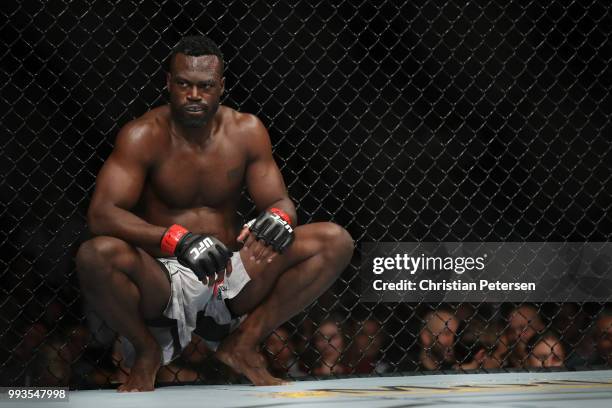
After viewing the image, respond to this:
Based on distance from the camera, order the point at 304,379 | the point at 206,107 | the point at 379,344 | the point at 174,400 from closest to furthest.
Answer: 1. the point at 174,400
2. the point at 206,107
3. the point at 304,379
4. the point at 379,344

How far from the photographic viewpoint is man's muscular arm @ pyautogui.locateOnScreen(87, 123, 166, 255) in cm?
250

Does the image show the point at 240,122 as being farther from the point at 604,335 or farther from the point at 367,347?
the point at 604,335

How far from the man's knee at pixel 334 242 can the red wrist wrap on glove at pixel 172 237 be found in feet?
1.32

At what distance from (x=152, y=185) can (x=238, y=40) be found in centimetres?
101

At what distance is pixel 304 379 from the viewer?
2.97m

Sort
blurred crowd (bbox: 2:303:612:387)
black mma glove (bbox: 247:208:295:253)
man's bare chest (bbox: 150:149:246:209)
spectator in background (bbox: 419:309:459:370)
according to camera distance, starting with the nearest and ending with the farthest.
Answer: black mma glove (bbox: 247:208:295:253) → man's bare chest (bbox: 150:149:246:209) → blurred crowd (bbox: 2:303:612:387) → spectator in background (bbox: 419:309:459:370)

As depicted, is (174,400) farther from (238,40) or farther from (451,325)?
(238,40)

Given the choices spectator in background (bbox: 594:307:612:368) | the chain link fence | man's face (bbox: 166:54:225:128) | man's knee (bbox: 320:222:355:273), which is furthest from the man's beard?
spectator in background (bbox: 594:307:612:368)

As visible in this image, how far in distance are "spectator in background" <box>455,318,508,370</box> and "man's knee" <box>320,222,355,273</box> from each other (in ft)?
3.05

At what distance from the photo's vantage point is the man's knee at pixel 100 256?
244 cm

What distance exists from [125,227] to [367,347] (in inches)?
43.7

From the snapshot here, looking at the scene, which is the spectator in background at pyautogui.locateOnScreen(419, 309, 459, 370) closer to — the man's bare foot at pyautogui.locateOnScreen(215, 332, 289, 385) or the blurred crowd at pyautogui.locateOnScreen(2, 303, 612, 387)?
the blurred crowd at pyautogui.locateOnScreen(2, 303, 612, 387)

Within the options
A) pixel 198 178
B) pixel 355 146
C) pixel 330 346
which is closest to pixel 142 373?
pixel 198 178

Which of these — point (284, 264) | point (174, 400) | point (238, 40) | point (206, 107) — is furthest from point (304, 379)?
point (238, 40)
